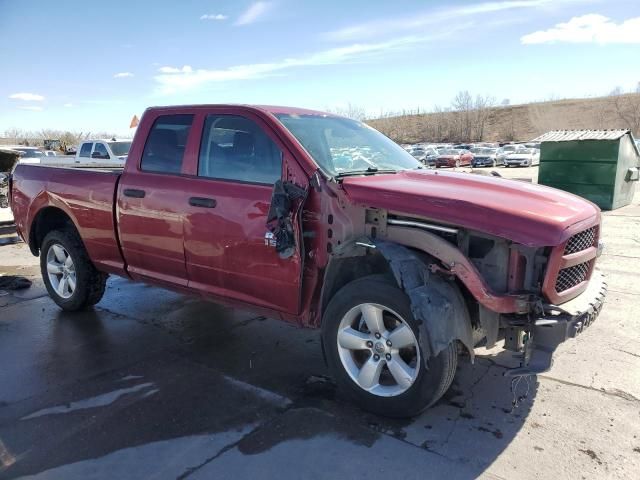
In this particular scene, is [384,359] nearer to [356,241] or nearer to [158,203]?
[356,241]

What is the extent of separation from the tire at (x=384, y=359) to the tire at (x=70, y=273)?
3.10m

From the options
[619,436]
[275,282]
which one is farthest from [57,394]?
[619,436]

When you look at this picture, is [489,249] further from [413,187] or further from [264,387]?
[264,387]

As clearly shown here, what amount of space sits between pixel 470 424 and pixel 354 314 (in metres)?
1.00

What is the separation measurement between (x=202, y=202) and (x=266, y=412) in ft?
5.44

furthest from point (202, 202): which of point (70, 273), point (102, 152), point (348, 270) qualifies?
point (102, 152)

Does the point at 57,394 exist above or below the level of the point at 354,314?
below

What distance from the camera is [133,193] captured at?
458cm

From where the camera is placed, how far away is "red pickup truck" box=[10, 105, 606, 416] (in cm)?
302

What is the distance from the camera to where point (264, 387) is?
149 inches

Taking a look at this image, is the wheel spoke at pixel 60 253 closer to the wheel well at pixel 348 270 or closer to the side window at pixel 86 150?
the wheel well at pixel 348 270

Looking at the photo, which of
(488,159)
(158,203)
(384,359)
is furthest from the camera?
(488,159)

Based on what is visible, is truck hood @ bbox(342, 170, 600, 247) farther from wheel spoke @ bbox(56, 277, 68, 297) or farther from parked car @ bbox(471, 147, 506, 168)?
parked car @ bbox(471, 147, 506, 168)

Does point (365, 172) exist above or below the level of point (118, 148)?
above
